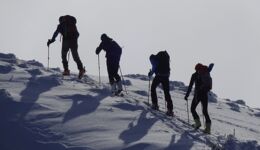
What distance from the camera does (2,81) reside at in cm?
1850

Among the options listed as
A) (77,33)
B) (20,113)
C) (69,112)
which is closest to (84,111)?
(69,112)

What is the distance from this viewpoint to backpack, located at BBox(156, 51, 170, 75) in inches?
722

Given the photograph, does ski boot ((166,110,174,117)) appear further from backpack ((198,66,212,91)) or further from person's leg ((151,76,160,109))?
backpack ((198,66,212,91))

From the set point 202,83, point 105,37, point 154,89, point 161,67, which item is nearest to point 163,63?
point 161,67

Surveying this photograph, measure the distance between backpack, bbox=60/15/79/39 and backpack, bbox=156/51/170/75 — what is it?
11.1 feet

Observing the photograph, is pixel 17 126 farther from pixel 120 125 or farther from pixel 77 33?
pixel 77 33

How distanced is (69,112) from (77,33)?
202 inches

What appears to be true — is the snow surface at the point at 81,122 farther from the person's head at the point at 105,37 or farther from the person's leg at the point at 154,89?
the person's head at the point at 105,37

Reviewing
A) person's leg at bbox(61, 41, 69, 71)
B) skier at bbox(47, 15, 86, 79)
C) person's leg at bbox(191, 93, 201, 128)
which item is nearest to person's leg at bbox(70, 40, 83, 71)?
skier at bbox(47, 15, 86, 79)

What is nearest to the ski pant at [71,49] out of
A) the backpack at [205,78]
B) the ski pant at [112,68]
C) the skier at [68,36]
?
the skier at [68,36]

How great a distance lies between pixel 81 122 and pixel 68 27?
18.9 feet

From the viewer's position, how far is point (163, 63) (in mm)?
18312

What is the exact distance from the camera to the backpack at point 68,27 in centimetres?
2006

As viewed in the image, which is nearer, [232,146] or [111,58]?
[232,146]
